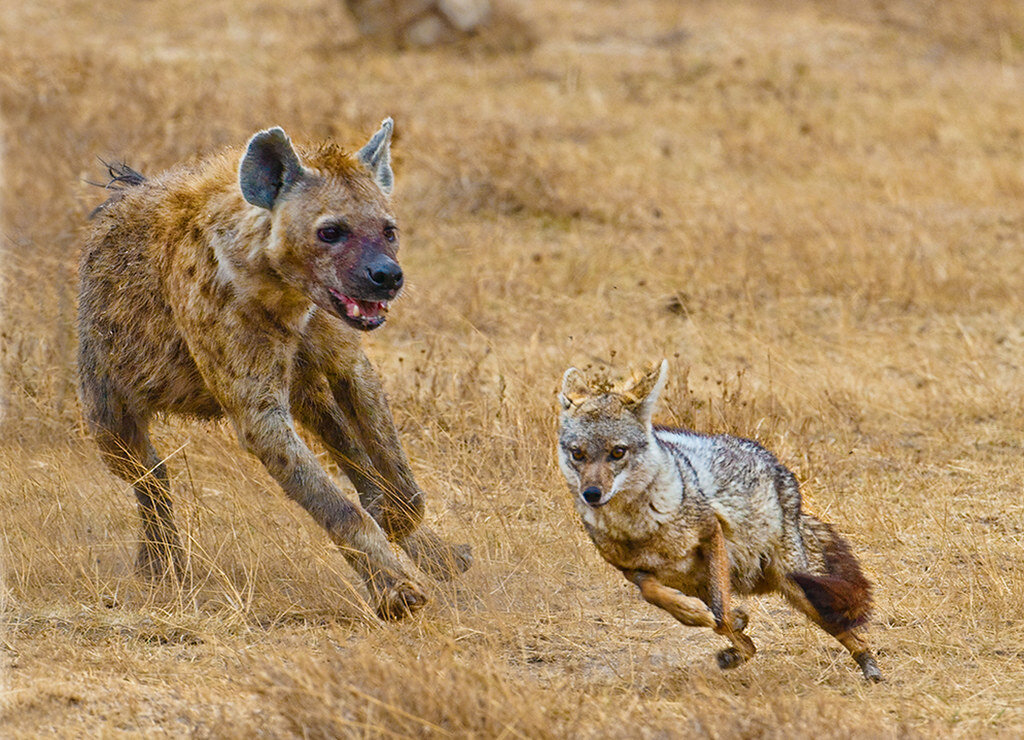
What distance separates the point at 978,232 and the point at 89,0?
43.4 ft

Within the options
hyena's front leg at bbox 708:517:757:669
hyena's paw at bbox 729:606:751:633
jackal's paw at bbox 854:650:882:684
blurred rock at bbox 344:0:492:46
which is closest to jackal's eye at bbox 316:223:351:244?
hyena's front leg at bbox 708:517:757:669

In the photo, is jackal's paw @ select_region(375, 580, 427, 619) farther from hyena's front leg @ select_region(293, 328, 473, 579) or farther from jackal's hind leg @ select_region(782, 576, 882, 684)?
jackal's hind leg @ select_region(782, 576, 882, 684)

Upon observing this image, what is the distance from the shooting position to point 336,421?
18.8 ft

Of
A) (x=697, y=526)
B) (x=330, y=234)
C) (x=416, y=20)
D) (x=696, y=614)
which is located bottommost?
(x=696, y=614)

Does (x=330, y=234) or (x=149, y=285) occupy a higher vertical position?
(x=330, y=234)

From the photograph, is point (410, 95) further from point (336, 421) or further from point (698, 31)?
point (336, 421)

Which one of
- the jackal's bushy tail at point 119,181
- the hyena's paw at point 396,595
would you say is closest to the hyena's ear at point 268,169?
the jackal's bushy tail at point 119,181

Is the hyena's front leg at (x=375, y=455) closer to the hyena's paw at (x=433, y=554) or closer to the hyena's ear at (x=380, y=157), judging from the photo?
the hyena's paw at (x=433, y=554)

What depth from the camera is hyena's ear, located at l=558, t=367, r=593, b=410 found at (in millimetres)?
5113

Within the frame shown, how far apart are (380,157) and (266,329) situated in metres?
0.84

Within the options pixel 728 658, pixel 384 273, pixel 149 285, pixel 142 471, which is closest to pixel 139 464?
pixel 142 471

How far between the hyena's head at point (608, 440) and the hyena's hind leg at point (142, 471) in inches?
76.8

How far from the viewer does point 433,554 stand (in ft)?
18.7

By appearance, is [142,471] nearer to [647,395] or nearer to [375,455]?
[375,455]
